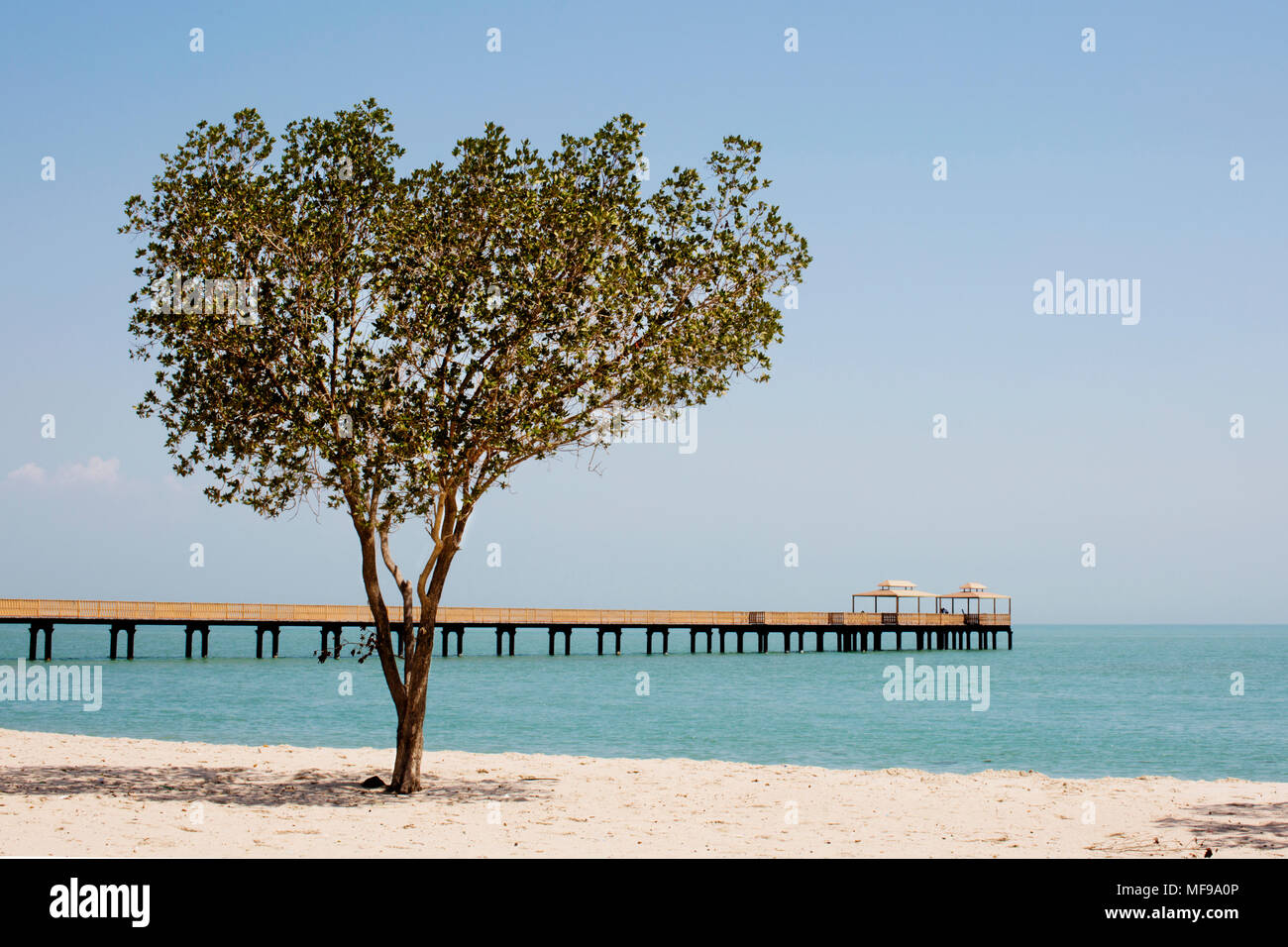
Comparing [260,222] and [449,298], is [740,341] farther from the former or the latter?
[260,222]

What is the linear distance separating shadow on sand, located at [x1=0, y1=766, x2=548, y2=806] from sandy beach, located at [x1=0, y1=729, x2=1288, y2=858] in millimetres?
43

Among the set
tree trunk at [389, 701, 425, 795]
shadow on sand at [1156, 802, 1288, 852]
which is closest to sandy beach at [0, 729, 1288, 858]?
shadow on sand at [1156, 802, 1288, 852]

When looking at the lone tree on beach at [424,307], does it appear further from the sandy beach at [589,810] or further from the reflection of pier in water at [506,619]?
the reflection of pier in water at [506,619]

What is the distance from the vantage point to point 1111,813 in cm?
1490

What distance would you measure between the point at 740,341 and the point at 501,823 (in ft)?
23.4

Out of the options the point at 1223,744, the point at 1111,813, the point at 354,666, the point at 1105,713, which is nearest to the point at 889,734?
the point at 1223,744

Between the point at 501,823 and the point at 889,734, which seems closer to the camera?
the point at 501,823

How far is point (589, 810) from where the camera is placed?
Result: 50.1 ft

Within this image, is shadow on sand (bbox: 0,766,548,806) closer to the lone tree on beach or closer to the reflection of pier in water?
the lone tree on beach

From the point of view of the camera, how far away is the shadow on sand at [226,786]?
612 inches

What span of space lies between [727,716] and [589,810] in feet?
79.0

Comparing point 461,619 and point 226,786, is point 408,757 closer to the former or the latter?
point 226,786

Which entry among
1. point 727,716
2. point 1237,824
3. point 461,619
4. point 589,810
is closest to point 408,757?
point 589,810

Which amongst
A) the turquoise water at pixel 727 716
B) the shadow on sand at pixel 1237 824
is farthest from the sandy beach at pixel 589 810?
the turquoise water at pixel 727 716
